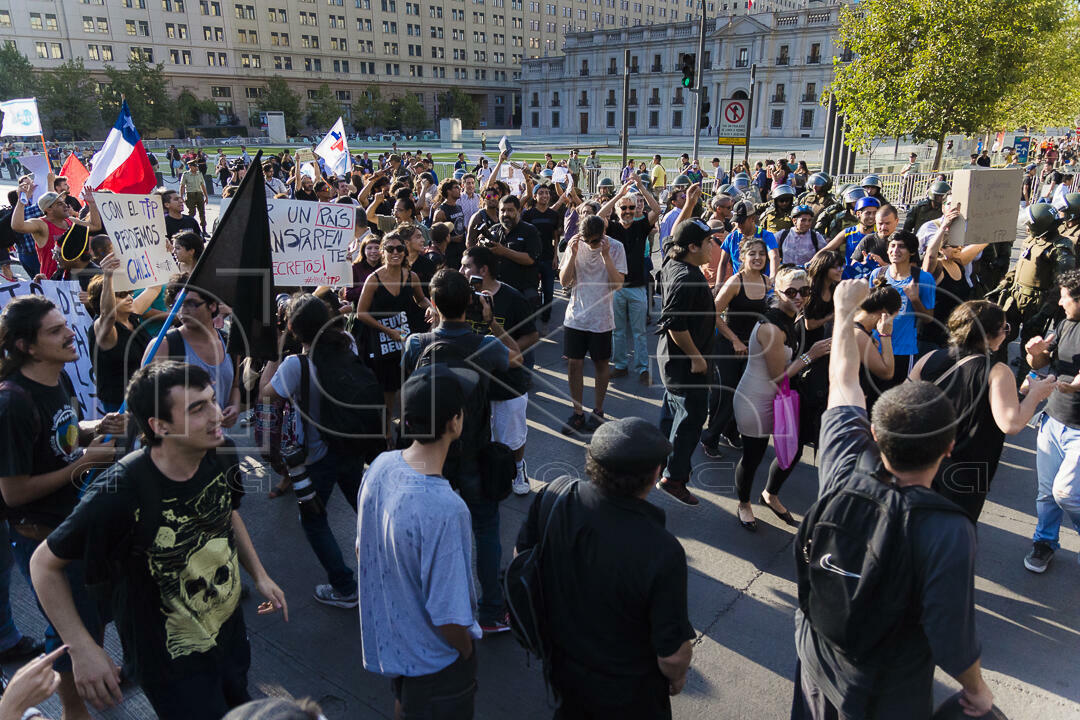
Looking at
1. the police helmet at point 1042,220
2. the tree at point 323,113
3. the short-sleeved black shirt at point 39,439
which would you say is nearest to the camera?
the short-sleeved black shirt at point 39,439

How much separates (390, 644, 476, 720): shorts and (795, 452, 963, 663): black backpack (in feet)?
3.99

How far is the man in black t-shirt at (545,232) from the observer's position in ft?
28.5

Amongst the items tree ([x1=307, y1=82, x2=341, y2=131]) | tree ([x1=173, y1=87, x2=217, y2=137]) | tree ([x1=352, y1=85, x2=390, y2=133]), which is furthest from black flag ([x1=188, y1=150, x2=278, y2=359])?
tree ([x1=352, y1=85, x2=390, y2=133])

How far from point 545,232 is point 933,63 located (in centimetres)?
1262

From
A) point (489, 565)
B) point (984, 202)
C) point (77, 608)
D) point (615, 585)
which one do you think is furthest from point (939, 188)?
point (77, 608)

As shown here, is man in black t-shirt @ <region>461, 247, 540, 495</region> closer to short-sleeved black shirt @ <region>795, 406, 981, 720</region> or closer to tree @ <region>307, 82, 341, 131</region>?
short-sleeved black shirt @ <region>795, 406, 981, 720</region>

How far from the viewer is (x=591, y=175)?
21734 millimetres

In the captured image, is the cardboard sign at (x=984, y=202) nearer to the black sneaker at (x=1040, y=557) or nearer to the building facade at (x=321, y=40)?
the black sneaker at (x=1040, y=557)

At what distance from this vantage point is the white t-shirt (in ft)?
19.8

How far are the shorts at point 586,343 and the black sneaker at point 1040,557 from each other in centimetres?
338

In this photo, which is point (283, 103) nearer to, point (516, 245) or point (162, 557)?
point (516, 245)

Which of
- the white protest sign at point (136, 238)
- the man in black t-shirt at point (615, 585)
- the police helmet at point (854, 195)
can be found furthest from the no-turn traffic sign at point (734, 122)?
the man in black t-shirt at point (615, 585)

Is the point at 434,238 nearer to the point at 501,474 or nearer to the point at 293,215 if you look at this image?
the point at 293,215

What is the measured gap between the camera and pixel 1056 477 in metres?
3.90
